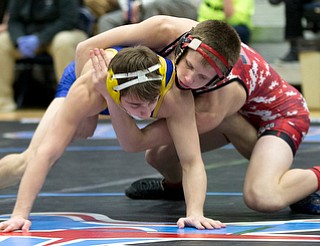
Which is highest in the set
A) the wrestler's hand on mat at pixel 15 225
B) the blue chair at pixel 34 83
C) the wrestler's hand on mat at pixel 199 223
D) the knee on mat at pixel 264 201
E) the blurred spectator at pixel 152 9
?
the wrestler's hand on mat at pixel 15 225

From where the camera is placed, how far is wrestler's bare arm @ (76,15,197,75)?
11.9 feet

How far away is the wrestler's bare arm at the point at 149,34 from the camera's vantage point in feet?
11.9

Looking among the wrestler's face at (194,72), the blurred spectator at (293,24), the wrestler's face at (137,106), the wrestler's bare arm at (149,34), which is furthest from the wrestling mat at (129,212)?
the blurred spectator at (293,24)

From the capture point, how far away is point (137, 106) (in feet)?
10.7

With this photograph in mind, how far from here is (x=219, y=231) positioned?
3297 mm

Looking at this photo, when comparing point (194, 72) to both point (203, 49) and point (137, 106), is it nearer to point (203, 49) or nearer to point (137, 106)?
point (203, 49)

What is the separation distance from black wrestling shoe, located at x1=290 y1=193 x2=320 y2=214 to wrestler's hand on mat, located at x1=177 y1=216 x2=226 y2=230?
513mm

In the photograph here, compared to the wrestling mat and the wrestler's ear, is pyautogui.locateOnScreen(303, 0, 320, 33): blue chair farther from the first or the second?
the wrestler's ear

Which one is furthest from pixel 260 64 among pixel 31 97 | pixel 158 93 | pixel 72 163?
pixel 31 97

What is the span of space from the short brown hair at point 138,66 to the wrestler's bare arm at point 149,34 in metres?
0.33

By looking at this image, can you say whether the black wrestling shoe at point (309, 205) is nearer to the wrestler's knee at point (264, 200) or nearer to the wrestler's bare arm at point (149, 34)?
the wrestler's knee at point (264, 200)

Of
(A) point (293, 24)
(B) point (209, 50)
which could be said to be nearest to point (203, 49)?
(B) point (209, 50)

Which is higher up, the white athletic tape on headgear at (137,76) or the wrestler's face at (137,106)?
the white athletic tape on headgear at (137,76)

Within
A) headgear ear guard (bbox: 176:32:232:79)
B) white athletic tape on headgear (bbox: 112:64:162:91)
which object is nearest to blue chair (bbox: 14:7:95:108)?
headgear ear guard (bbox: 176:32:232:79)
